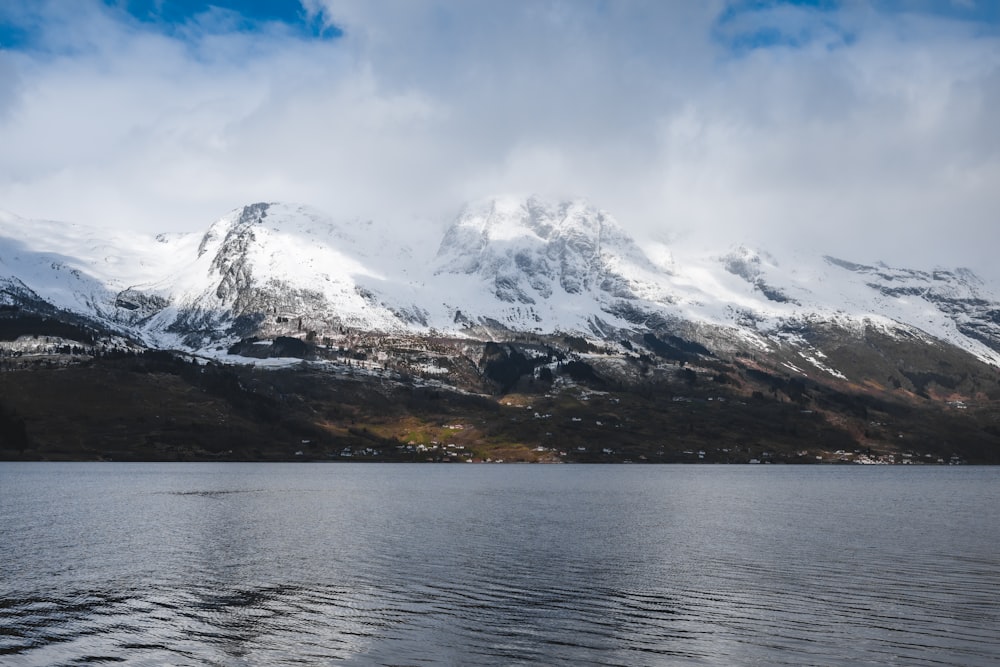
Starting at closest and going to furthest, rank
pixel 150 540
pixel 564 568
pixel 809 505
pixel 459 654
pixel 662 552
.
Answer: pixel 459 654 → pixel 564 568 → pixel 662 552 → pixel 150 540 → pixel 809 505

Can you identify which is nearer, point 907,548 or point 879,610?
point 879,610

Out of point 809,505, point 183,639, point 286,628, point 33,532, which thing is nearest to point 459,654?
Answer: point 286,628

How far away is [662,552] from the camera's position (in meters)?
93.4

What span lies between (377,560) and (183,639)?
32.7 m

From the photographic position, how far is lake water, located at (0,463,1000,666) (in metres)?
51.8

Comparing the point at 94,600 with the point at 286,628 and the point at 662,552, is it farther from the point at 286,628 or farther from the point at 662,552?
the point at 662,552

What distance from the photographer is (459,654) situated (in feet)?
164

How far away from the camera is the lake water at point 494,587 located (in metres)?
51.8

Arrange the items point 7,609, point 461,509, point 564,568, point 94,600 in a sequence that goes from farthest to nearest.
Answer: point 461,509 → point 564,568 → point 94,600 → point 7,609

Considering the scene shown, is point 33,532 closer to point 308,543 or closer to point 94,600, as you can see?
point 308,543

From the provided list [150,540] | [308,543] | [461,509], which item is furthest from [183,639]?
[461,509]

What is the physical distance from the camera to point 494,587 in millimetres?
71500

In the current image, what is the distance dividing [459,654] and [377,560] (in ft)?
124

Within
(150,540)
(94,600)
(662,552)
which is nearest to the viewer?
(94,600)
